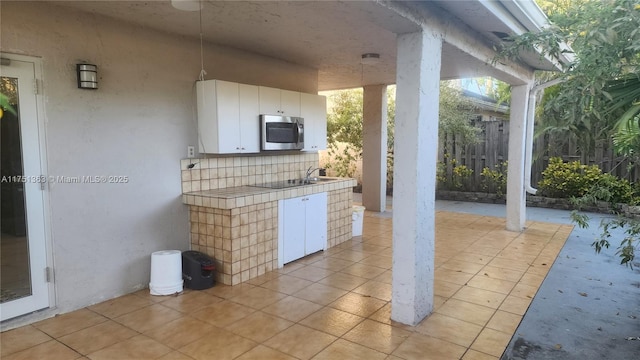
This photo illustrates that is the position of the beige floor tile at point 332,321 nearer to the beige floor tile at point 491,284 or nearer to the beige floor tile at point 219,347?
the beige floor tile at point 219,347

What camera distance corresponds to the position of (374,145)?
7.93 meters

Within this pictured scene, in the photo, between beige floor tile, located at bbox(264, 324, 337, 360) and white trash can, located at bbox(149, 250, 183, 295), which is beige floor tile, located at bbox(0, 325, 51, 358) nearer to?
white trash can, located at bbox(149, 250, 183, 295)

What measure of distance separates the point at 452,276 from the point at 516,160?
2.90 metres

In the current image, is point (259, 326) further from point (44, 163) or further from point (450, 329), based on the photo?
point (44, 163)

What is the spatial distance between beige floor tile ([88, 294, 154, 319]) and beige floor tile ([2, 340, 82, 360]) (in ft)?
1.65

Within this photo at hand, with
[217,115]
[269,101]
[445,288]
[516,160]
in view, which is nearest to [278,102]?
[269,101]

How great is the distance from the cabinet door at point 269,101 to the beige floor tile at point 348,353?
2701mm

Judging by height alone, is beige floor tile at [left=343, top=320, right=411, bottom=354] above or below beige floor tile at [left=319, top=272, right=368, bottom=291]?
below

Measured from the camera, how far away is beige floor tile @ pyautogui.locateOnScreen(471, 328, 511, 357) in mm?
2721

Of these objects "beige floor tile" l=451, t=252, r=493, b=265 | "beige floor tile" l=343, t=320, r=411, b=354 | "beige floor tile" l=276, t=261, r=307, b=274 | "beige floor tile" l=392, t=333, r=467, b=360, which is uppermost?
"beige floor tile" l=276, t=261, r=307, b=274

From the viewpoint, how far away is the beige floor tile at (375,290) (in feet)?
12.1

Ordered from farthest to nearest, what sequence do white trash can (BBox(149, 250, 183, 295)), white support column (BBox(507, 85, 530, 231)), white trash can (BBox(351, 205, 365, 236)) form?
white support column (BBox(507, 85, 530, 231)), white trash can (BBox(351, 205, 365, 236)), white trash can (BBox(149, 250, 183, 295))

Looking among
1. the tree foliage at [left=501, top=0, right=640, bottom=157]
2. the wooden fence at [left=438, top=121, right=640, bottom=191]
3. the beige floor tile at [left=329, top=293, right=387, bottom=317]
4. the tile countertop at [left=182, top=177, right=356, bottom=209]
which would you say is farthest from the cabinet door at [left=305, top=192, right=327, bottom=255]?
the wooden fence at [left=438, top=121, right=640, bottom=191]

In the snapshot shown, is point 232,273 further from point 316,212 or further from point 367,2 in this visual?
point 367,2
